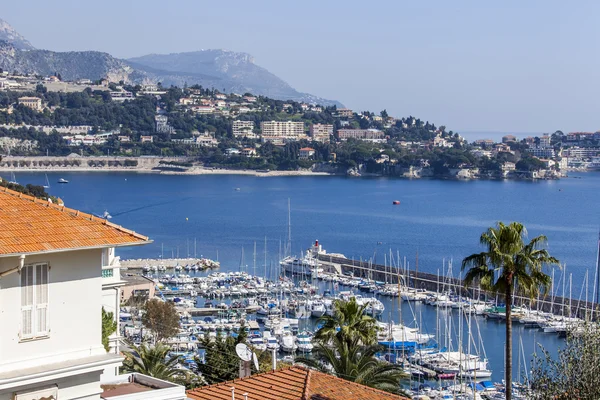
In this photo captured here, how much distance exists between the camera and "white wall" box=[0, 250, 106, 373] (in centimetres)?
315

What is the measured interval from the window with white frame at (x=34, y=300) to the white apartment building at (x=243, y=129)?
416ft

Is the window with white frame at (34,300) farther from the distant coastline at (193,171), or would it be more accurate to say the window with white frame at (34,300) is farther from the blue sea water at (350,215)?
the distant coastline at (193,171)

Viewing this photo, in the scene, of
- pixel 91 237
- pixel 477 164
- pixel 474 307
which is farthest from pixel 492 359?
pixel 477 164

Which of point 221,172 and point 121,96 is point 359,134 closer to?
point 221,172

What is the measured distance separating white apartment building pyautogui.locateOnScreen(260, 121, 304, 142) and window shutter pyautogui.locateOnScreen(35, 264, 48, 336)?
127 m

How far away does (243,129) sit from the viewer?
132 m

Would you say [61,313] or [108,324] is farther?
[108,324]

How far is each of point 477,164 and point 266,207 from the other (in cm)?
4665

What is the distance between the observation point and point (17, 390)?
3207 millimetres

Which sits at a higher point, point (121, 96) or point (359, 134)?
point (121, 96)

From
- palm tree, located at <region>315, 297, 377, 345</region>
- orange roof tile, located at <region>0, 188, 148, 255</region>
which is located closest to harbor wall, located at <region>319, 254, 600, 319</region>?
palm tree, located at <region>315, 297, 377, 345</region>

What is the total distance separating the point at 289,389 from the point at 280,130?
130 meters

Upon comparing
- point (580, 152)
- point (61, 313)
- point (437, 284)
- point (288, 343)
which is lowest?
point (288, 343)

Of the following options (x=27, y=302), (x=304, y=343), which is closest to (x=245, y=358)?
(x=27, y=302)
